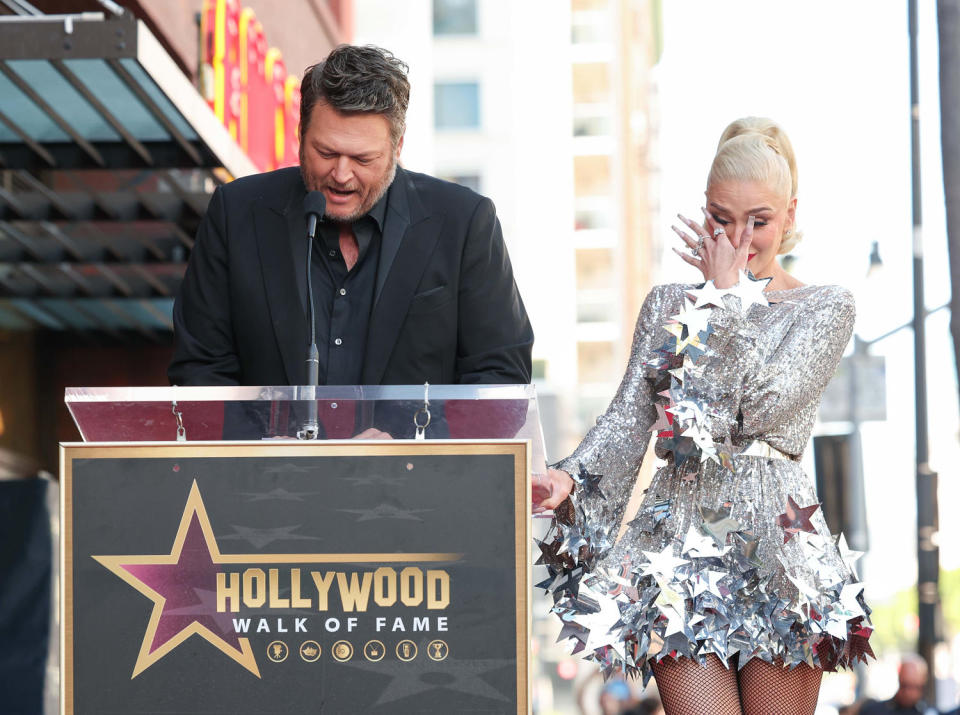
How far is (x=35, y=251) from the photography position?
1059 centimetres

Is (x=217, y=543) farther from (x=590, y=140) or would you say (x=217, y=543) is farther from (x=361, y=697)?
(x=590, y=140)

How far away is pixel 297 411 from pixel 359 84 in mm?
1047

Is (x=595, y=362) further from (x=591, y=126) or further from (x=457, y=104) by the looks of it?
(x=457, y=104)

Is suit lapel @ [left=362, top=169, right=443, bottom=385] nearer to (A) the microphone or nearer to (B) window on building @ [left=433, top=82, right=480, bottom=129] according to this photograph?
(A) the microphone

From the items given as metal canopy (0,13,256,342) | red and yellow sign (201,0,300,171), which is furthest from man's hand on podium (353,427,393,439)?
red and yellow sign (201,0,300,171)

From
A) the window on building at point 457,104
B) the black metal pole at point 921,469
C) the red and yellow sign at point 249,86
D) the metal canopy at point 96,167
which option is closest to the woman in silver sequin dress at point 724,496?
the metal canopy at point 96,167

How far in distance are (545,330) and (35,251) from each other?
179 feet

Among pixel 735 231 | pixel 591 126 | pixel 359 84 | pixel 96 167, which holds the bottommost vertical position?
pixel 735 231

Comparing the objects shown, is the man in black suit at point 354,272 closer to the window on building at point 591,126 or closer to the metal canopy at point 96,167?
the metal canopy at point 96,167

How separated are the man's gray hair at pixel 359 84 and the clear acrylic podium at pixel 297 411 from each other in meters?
0.98

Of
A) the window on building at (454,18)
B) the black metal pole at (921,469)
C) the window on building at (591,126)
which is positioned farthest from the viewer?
the window on building at (591,126)

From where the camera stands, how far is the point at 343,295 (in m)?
4.21

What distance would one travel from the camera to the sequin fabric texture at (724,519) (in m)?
4.20

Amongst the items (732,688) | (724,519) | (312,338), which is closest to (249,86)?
(724,519)
